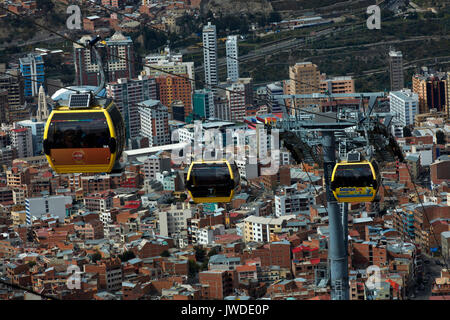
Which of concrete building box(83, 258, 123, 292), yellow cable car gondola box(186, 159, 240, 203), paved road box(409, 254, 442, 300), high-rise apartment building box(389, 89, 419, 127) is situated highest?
yellow cable car gondola box(186, 159, 240, 203)

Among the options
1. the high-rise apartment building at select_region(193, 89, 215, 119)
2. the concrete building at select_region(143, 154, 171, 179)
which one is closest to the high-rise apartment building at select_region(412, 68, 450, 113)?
the high-rise apartment building at select_region(193, 89, 215, 119)

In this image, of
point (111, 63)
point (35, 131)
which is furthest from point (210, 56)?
point (35, 131)

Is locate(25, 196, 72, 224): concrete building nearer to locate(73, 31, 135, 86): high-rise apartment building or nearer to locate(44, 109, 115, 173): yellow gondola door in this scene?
locate(73, 31, 135, 86): high-rise apartment building

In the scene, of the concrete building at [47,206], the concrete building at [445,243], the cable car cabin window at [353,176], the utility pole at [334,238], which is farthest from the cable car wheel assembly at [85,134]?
the concrete building at [47,206]

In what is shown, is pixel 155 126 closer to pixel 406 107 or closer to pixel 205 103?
pixel 205 103
